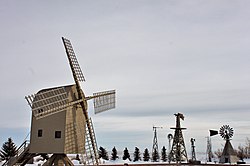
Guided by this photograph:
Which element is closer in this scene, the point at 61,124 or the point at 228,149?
the point at 61,124

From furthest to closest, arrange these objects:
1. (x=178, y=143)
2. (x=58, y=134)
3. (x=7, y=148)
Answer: (x=7, y=148) → (x=178, y=143) → (x=58, y=134)

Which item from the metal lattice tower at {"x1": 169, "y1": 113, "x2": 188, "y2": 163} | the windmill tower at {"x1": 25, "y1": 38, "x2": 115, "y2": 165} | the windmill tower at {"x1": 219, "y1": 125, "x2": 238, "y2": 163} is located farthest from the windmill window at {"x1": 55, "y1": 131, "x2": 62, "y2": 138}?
the windmill tower at {"x1": 219, "y1": 125, "x2": 238, "y2": 163}

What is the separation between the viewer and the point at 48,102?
2362 cm

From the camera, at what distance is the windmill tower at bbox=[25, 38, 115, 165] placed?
23062 mm

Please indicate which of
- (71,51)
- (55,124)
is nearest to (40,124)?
(55,124)

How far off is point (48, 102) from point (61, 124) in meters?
1.91

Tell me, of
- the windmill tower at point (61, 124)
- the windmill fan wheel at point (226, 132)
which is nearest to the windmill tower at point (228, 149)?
the windmill fan wheel at point (226, 132)

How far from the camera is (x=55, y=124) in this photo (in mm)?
23297

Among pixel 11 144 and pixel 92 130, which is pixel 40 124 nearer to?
pixel 92 130

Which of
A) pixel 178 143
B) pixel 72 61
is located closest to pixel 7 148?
pixel 178 143

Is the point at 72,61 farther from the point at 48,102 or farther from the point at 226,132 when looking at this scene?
the point at 226,132

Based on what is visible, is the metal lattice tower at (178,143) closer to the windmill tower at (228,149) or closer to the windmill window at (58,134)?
the windmill tower at (228,149)

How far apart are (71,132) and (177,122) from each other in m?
24.9

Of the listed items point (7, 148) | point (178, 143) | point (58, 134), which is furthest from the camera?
point (7, 148)
